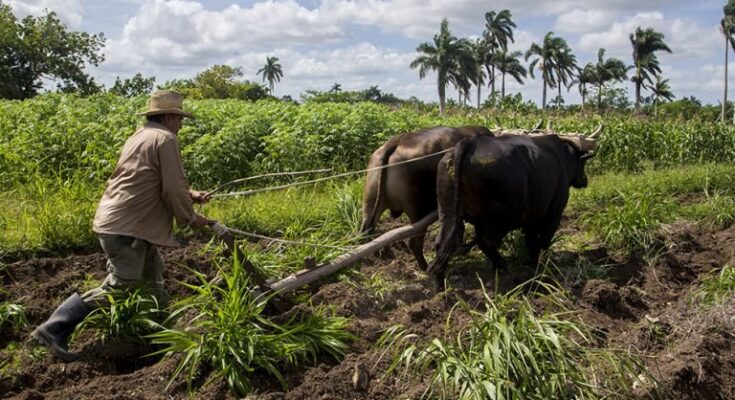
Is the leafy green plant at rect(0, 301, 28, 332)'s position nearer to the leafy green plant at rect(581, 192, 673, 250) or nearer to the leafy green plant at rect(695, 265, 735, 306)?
the leafy green plant at rect(695, 265, 735, 306)

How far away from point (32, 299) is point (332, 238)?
3.11 metres

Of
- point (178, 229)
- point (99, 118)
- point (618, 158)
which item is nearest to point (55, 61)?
point (99, 118)

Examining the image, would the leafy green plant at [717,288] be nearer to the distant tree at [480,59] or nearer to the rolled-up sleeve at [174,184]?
the rolled-up sleeve at [174,184]

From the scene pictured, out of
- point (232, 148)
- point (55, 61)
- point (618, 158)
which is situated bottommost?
point (618, 158)

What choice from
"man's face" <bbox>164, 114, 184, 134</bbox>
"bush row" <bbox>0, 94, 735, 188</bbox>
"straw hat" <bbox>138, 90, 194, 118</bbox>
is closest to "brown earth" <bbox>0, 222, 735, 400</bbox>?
"man's face" <bbox>164, 114, 184, 134</bbox>

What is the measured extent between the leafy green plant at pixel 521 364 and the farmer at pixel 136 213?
1.87m

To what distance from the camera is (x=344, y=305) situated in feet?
18.4

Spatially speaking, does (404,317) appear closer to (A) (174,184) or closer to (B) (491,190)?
(B) (491,190)

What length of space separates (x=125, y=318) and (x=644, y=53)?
64224mm

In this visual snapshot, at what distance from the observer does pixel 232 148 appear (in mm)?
11000

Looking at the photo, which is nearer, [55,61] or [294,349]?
[294,349]

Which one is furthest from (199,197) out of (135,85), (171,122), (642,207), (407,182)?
(135,85)

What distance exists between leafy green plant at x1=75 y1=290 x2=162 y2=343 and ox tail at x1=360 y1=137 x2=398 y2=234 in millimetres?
2726

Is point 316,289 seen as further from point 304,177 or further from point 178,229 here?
point 304,177
